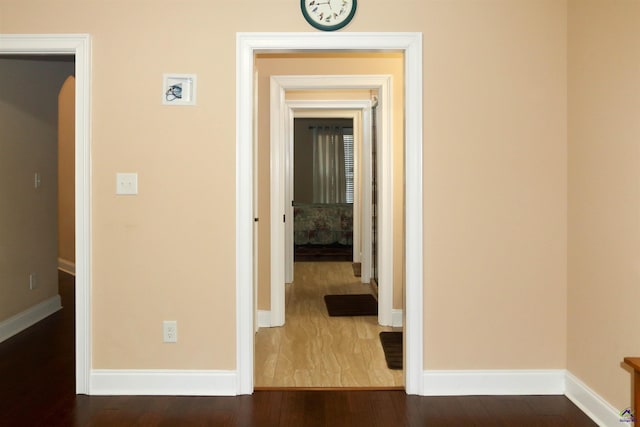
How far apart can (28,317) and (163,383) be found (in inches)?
79.9

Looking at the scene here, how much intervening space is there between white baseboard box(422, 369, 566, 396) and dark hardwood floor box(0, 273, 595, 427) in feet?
0.17

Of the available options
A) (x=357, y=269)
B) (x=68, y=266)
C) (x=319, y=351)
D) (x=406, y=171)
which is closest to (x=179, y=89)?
(x=406, y=171)

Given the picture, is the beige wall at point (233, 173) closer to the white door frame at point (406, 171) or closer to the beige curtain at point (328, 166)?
the white door frame at point (406, 171)

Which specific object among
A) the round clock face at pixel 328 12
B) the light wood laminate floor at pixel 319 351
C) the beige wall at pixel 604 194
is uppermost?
the round clock face at pixel 328 12

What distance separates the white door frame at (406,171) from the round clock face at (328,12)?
0.05 metres

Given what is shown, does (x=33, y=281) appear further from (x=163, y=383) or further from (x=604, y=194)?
(x=604, y=194)

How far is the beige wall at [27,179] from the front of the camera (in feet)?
12.4

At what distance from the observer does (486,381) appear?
272 cm

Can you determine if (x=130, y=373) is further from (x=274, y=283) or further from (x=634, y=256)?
(x=634, y=256)

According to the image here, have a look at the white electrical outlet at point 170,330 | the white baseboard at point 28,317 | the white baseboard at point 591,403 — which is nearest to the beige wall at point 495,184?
the white baseboard at point 591,403

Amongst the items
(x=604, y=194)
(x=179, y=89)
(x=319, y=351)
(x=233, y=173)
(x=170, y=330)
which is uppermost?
(x=179, y=89)

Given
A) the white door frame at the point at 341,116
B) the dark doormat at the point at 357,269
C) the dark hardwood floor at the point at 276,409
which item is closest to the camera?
the dark hardwood floor at the point at 276,409

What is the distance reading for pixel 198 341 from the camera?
273cm

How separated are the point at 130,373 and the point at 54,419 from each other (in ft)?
1.36
